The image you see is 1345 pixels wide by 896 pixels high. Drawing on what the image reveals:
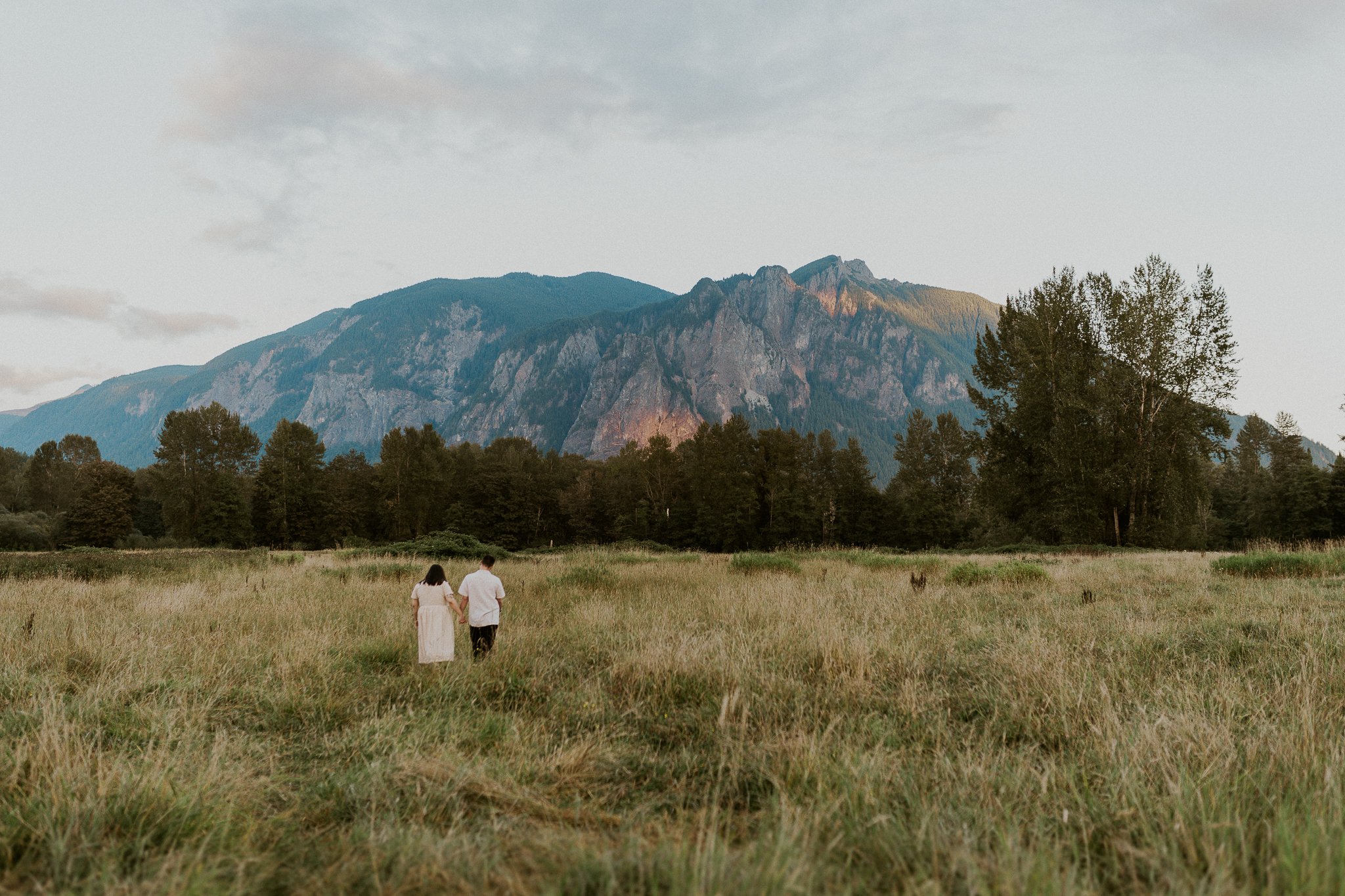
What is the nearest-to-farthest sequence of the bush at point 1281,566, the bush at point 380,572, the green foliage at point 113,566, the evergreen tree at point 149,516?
the bush at point 1281,566
the green foliage at point 113,566
the bush at point 380,572
the evergreen tree at point 149,516

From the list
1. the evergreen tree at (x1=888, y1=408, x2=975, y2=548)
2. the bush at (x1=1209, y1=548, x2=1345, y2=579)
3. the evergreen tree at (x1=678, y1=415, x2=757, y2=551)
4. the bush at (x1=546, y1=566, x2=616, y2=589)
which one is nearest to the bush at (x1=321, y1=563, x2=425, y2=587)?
the bush at (x1=546, y1=566, x2=616, y2=589)

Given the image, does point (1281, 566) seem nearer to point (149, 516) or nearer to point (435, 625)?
point (435, 625)

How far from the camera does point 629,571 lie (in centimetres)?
1888

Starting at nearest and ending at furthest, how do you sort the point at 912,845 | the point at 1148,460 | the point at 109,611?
1. the point at 912,845
2. the point at 109,611
3. the point at 1148,460

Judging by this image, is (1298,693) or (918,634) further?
(918,634)

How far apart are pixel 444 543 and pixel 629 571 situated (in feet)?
37.5

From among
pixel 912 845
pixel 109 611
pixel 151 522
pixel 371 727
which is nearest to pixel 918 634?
pixel 912 845

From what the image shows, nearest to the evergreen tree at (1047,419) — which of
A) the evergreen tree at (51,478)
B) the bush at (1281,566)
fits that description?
the bush at (1281,566)

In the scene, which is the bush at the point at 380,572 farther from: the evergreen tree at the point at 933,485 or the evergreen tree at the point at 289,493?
the evergreen tree at the point at 933,485

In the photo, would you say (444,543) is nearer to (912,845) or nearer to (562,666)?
(562,666)

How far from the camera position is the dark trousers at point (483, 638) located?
8055 mm

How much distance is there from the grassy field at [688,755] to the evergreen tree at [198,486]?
52825mm

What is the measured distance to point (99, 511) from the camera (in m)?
52.6

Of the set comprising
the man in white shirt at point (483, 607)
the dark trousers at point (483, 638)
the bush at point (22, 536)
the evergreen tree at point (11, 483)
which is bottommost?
the bush at point (22, 536)
